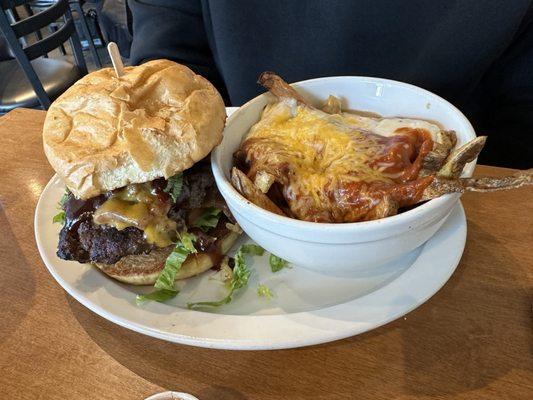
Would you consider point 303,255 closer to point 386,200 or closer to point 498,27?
point 386,200

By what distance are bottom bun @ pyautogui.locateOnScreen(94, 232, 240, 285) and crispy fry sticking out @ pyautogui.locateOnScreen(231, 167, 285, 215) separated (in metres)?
0.26

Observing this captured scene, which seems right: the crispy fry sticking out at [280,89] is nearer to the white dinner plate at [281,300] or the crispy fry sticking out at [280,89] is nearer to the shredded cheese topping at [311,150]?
the shredded cheese topping at [311,150]

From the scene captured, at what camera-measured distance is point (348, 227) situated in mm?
804

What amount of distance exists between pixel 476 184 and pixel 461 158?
62 millimetres

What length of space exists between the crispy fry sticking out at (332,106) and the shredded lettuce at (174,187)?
1.50ft

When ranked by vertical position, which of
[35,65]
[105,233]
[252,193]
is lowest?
[35,65]

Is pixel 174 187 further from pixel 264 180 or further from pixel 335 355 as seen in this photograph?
pixel 335 355

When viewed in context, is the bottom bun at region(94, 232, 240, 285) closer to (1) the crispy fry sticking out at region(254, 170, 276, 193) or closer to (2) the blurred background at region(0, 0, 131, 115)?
(1) the crispy fry sticking out at region(254, 170, 276, 193)

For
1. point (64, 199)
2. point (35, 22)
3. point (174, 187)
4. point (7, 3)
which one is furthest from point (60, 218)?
point (7, 3)

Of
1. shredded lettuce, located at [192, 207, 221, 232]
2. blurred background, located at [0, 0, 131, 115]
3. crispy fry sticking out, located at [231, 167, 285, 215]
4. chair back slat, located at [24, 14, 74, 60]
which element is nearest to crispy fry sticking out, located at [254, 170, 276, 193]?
crispy fry sticking out, located at [231, 167, 285, 215]

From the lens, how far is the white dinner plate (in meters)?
0.88

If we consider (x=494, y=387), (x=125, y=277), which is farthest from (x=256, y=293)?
(x=494, y=387)

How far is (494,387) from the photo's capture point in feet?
2.70

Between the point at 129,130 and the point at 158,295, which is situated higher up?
the point at 129,130
